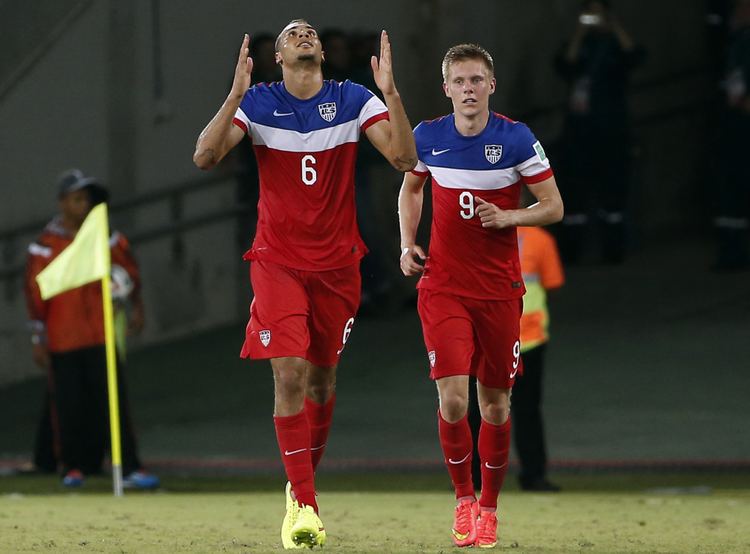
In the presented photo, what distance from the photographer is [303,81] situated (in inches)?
363

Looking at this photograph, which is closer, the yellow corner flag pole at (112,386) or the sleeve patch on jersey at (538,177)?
the sleeve patch on jersey at (538,177)

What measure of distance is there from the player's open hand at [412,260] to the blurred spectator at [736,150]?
1030cm

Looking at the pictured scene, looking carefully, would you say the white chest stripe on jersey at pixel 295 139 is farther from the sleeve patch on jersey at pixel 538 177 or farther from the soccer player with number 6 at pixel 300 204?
the sleeve patch on jersey at pixel 538 177

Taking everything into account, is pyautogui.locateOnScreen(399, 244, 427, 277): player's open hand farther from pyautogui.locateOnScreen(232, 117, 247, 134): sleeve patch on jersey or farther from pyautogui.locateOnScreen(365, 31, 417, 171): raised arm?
pyautogui.locateOnScreen(232, 117, 247, 134): sleeve patch on jersey

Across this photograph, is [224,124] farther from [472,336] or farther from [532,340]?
[532,340]

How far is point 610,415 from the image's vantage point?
51.5 ft

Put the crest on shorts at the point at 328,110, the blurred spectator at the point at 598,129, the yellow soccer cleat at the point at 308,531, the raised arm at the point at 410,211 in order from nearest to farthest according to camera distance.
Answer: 1. the yellow soccer cleat at the point at 308,531
2. the crest on shorts at the point at 328,110
3. the raised arm at the point at 410,211
4. the blurred spectator at the point at 598,129

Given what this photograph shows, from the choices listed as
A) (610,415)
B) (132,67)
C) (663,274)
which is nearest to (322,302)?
(610,415)

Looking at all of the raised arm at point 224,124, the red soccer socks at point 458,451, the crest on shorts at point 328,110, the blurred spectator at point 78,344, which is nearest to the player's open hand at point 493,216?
the crest on shorts at point 328,110

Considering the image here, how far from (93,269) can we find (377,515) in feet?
10.7

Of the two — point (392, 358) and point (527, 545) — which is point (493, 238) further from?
point (392, 358)

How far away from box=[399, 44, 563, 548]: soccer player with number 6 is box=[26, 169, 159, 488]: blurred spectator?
4.76m

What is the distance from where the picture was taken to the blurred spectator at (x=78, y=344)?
45.3 ft

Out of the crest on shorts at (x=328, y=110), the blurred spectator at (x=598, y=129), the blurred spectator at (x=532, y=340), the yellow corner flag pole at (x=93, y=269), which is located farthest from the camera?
the blurred spectator at (x=598, y=129)
